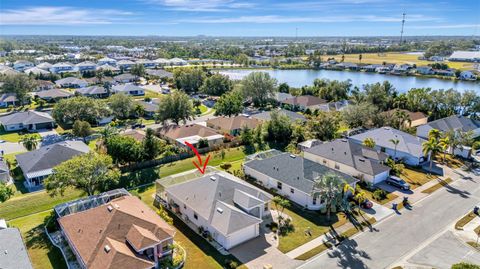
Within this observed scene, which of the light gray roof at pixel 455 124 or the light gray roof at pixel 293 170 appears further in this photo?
the light gray roof at pixel 455 124

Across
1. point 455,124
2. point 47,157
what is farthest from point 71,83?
point 455,124

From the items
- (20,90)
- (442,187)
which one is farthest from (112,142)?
(20,90)

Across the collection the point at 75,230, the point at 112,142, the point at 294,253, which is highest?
the point at 112,142

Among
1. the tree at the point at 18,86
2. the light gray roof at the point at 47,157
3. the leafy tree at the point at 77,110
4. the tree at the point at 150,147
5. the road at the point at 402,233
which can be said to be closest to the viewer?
the road at the point at 402,233

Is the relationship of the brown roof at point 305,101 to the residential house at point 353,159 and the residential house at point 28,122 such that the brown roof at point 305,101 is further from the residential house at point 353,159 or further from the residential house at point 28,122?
the residential house at point 28,122

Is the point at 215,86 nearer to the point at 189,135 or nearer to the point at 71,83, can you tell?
the point at 189,135

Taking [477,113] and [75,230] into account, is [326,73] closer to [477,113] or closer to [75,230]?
[477,113]

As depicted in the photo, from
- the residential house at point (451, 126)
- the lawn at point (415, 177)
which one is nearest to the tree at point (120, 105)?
the lawn at point (415, 177)
